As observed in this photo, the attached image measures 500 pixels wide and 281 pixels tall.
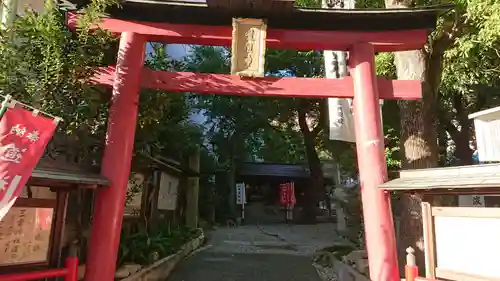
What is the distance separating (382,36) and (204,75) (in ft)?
11.4

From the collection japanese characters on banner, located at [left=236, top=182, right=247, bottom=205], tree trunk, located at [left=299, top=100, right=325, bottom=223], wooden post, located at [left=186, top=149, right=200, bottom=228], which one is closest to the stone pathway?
wooden post, located at [left=186, top=149, right=200, bottom=228]

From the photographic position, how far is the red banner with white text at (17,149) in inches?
178

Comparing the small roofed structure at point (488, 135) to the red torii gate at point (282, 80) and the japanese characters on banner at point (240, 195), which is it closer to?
the red torii gate at point (282, 80)

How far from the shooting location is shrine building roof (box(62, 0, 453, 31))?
7137mm

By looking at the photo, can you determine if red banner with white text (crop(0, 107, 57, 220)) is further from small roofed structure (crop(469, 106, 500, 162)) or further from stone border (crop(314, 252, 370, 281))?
small roofed structure (crop(469, 106, 500, 162))

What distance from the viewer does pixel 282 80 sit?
7.29 meters

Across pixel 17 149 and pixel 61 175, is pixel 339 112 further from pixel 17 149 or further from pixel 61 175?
pixel 17 149

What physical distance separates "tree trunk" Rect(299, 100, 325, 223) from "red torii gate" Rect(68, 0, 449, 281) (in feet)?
48.8

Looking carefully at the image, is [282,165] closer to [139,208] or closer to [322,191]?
[322,191]

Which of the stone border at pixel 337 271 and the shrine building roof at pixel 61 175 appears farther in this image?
the stone border at pixel 337 271

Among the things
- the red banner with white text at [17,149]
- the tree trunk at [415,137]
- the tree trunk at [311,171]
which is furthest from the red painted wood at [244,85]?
the tree trunk at [311,171]

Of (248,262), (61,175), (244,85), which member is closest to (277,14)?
(244,85)

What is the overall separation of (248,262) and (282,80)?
24.5 ft

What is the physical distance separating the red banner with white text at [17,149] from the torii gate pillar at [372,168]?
506 centimetres
